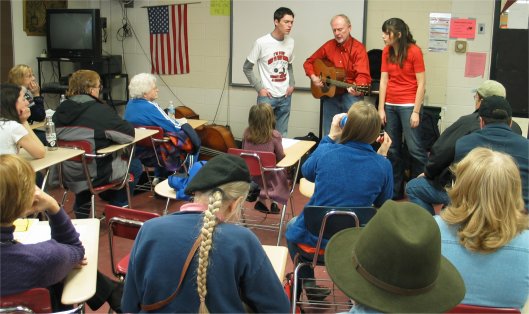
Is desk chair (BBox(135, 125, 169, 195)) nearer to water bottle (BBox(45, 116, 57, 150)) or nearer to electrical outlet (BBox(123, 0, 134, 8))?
water bottle (BBox(45, 116, 57, 150))

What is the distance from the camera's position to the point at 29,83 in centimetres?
467

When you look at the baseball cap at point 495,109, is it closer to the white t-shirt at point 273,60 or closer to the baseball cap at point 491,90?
the baseball cap at point 491,90

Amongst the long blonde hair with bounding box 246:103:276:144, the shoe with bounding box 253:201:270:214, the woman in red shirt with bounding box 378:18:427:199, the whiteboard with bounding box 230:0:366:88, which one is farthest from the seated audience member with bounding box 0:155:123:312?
the whiteboard with bounding box 230:0:366:88

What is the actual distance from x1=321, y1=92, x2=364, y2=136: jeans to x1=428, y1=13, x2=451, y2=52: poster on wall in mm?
1012

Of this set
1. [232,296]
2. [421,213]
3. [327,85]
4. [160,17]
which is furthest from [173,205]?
[421,213]

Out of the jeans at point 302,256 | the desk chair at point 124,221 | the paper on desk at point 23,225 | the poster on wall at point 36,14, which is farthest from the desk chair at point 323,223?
the poster on wall at point 36,14

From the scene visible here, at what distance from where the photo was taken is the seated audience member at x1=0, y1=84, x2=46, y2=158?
323 cm

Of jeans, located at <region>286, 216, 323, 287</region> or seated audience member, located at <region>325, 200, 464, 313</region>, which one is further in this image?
jeans, located at <region>286, 216, 323, 287</region>

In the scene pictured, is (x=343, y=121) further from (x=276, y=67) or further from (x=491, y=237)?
(x=276, y=67)

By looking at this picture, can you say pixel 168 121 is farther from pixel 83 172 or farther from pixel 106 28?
pixel 106 28

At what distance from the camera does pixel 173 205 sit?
4867mm

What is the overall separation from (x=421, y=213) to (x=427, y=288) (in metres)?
0.19

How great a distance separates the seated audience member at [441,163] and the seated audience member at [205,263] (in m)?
1.96

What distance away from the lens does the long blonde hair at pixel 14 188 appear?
170 centimetres
